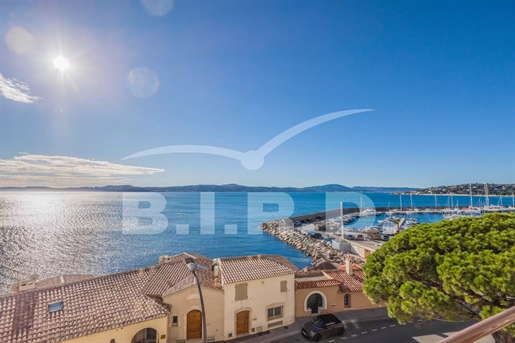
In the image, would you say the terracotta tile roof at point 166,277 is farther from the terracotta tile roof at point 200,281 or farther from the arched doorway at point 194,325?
the arched doorway at point 194,325

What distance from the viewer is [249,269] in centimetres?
1727

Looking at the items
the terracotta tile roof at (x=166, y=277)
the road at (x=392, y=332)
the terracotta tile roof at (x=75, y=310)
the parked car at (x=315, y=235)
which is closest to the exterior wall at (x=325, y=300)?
the road at (x=392, y=332)

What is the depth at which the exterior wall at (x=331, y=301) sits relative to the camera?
18406 millimetres

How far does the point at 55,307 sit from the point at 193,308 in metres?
6.41

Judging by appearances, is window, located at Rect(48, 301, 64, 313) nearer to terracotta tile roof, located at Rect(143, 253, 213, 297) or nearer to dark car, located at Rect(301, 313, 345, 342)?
terracotta tile roof, located at Rect(143, 253, 213, 297)

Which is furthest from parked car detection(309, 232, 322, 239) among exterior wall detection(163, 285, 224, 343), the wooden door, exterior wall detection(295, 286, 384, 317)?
exterior wall detection(163, 285, 224, 343)

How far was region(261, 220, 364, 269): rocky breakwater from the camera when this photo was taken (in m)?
38.6

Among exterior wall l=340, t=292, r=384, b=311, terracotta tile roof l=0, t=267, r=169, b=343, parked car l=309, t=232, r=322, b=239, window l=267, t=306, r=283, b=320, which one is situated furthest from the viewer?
parked car l=309, t=232, r=322, b=239

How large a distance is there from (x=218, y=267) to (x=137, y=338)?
18.0 ft

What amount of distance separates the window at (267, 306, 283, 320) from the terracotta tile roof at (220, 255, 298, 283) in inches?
83.6

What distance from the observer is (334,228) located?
222ft

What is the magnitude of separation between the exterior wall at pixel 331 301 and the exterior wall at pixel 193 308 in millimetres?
5199

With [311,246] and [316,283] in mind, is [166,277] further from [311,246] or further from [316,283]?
[311,246]

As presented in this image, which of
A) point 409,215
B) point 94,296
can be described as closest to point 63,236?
point 94,296
